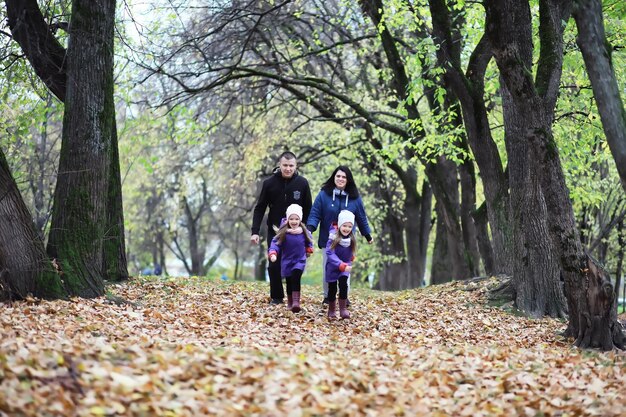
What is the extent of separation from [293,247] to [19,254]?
373 centimetres

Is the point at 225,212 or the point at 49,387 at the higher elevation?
the point at 225,212

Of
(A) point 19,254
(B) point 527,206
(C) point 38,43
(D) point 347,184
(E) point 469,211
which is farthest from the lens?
(E) point 469,211

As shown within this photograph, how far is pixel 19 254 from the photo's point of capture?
9102 millimetres

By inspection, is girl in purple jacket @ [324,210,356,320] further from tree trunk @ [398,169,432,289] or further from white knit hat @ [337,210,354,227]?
tree trunk @ [398,169,432,289]

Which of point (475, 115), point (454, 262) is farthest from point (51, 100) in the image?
point (454, 262)

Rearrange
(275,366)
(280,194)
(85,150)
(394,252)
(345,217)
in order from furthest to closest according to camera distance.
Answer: (394,252) → (280,194) → (345,217) → (85,150) → (275,366)

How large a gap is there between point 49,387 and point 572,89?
50.9ft

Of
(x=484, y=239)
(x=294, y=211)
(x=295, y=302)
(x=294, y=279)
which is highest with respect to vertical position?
(x=294, y=211)

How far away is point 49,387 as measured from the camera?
17.2 feet

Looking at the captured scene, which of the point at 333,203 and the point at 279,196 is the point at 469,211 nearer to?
the point at 333,203

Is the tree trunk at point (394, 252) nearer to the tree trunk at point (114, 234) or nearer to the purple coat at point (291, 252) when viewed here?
the tree trunk at point (114, 234)

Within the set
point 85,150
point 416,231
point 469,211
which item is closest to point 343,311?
point 85,150

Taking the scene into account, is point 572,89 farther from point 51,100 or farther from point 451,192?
point 51,100

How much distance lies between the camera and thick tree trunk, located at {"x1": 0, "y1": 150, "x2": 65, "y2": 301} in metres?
8.95
